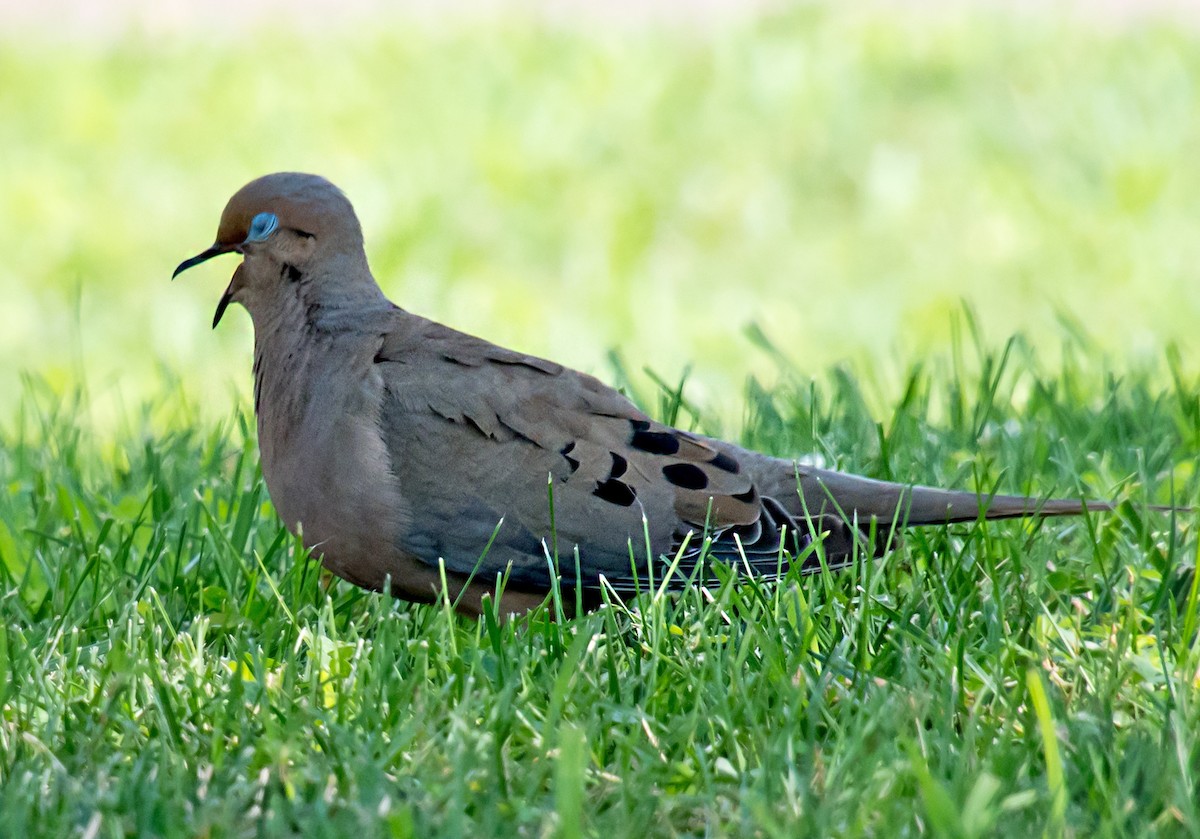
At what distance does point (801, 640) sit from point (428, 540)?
0.94 metres

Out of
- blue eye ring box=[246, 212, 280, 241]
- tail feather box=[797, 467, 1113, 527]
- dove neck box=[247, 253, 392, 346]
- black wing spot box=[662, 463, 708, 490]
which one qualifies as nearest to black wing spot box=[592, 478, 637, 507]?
black wing spot box=[662, 463, 708, 490]

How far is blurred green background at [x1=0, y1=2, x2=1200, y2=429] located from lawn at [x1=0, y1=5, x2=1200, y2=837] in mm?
32

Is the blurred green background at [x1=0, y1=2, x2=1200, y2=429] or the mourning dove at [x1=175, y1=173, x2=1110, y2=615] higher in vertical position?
the blurred green background at [x1=0, y1=2, x2=1200, y2=429]

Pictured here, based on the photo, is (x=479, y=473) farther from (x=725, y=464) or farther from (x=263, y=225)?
(x=263, y=225)

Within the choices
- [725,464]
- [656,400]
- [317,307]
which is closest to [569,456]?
[725,464]

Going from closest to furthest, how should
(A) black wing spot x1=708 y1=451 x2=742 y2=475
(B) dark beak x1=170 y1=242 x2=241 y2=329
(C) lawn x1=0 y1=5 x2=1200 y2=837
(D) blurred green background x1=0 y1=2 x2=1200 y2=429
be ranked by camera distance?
(C) lawn x1=0 y1=5 x2=1200 y2=837
(A) black wing spot x1=708 y1=451 x2=742 y2=475
(B) dark beak x1=170 y1=242 x2=241 y2=329
(D) blurred green background x1=0 y1=2 x2=1200 y2=429

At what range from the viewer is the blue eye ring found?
416 centimetres

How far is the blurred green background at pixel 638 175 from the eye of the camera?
8156mm

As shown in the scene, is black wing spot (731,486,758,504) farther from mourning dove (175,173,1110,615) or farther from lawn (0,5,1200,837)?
lawn (0,5,1200,837)

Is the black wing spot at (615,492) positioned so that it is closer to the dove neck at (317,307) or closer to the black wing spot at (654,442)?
the black wing spot at (654,442)

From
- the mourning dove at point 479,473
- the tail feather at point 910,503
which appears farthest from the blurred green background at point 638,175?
the mourning dove at point 479,473

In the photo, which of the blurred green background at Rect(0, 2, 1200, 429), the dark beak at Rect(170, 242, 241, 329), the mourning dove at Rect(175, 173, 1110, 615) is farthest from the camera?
the blurred green background at Rect(0, 2, 1200, 429)

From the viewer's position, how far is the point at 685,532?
3.96 m

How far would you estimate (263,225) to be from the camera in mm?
4172
